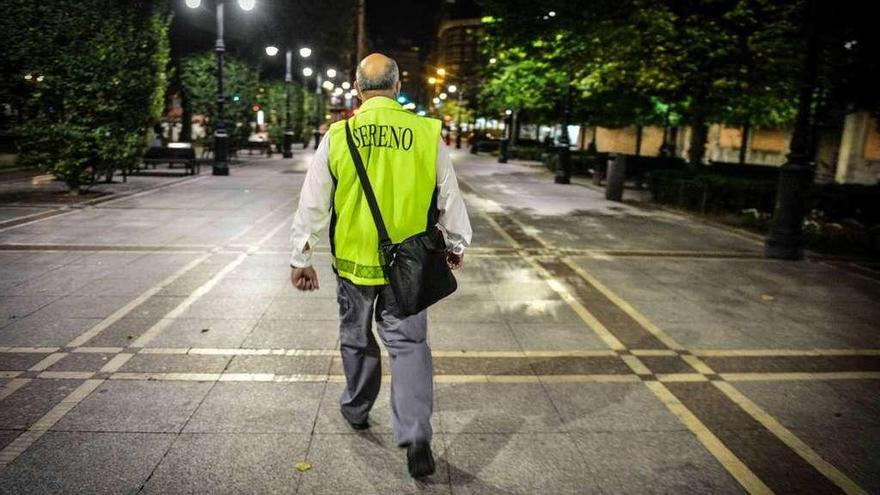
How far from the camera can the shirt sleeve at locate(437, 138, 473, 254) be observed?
308 cm

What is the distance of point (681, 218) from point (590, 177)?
1206cm

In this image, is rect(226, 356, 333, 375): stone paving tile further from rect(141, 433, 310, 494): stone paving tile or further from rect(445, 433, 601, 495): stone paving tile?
rect(445, 433, 601, 495): stone paving tile

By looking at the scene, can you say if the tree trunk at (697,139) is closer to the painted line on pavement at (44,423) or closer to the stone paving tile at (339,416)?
the stone paving tile at (339,416)

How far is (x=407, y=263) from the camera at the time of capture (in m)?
2.96

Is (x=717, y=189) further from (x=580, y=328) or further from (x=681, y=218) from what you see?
(x=580, y=328)

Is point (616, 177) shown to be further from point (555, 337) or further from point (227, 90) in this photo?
point (227, 90)

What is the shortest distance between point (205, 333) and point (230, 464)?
2.24 metres

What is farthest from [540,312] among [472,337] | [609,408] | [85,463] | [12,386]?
[12,386]

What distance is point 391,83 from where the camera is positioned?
3107 millimetres

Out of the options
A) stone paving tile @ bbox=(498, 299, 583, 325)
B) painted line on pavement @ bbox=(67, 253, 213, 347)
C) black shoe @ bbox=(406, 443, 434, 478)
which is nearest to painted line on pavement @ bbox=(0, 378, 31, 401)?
painted line on pavement @ bbox=(67, 253, 213, 347)

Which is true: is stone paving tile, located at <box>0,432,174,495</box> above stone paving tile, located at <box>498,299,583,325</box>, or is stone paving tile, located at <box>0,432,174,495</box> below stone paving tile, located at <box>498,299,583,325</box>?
below

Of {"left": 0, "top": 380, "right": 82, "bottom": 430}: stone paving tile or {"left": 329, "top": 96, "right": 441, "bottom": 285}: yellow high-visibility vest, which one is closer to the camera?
{"left": 329, "top": 96, "right": 441, "bottom": 285}: yellow high-visibility vest

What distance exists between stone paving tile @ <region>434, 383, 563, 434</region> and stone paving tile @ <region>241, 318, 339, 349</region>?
1.30m

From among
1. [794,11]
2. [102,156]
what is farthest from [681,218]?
[102,156]
